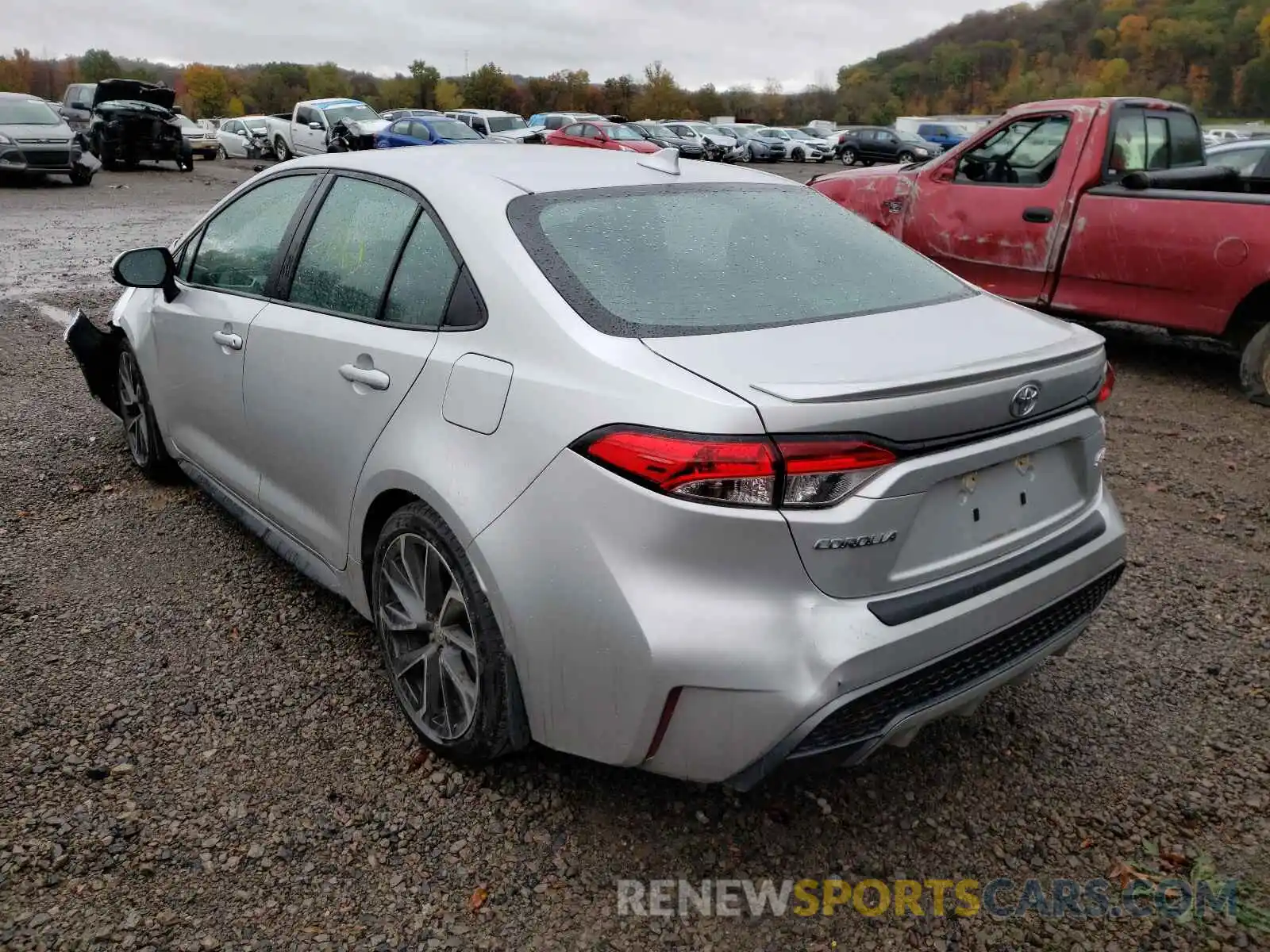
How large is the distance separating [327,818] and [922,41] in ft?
520

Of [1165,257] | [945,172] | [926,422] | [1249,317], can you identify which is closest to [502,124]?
Answer: [945,172]

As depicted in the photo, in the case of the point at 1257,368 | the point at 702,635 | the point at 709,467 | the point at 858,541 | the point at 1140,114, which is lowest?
the point at 1257,368

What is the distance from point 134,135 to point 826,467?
25.5m

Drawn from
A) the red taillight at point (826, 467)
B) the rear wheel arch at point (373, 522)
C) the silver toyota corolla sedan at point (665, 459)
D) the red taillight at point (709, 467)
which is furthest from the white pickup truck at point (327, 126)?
the red taillight at point (826, 467)

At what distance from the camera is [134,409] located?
4473 millimetres

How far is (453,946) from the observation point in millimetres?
2102

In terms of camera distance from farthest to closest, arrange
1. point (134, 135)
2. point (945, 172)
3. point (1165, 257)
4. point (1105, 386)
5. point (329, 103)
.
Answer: point (329, 103), point (134, 135), point (945, 172), point (1165, 257), point (1105, 386)

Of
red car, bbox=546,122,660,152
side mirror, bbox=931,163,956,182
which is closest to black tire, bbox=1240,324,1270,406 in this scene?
side mirror, bbox=931,163,956,182

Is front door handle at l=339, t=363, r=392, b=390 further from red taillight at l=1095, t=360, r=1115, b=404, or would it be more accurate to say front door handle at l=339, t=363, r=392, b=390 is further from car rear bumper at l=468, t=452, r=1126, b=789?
red taillight at l=1095, t=360, r=1115, b=404

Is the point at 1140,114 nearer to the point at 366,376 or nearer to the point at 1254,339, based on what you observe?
the point at 1254,339

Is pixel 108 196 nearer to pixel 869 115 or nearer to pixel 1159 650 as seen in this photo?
pixel 1159 650

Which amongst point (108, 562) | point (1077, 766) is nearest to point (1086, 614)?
point (1077, 766)

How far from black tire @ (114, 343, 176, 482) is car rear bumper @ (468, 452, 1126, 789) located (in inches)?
105

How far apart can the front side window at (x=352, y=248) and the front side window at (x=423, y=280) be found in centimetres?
6
